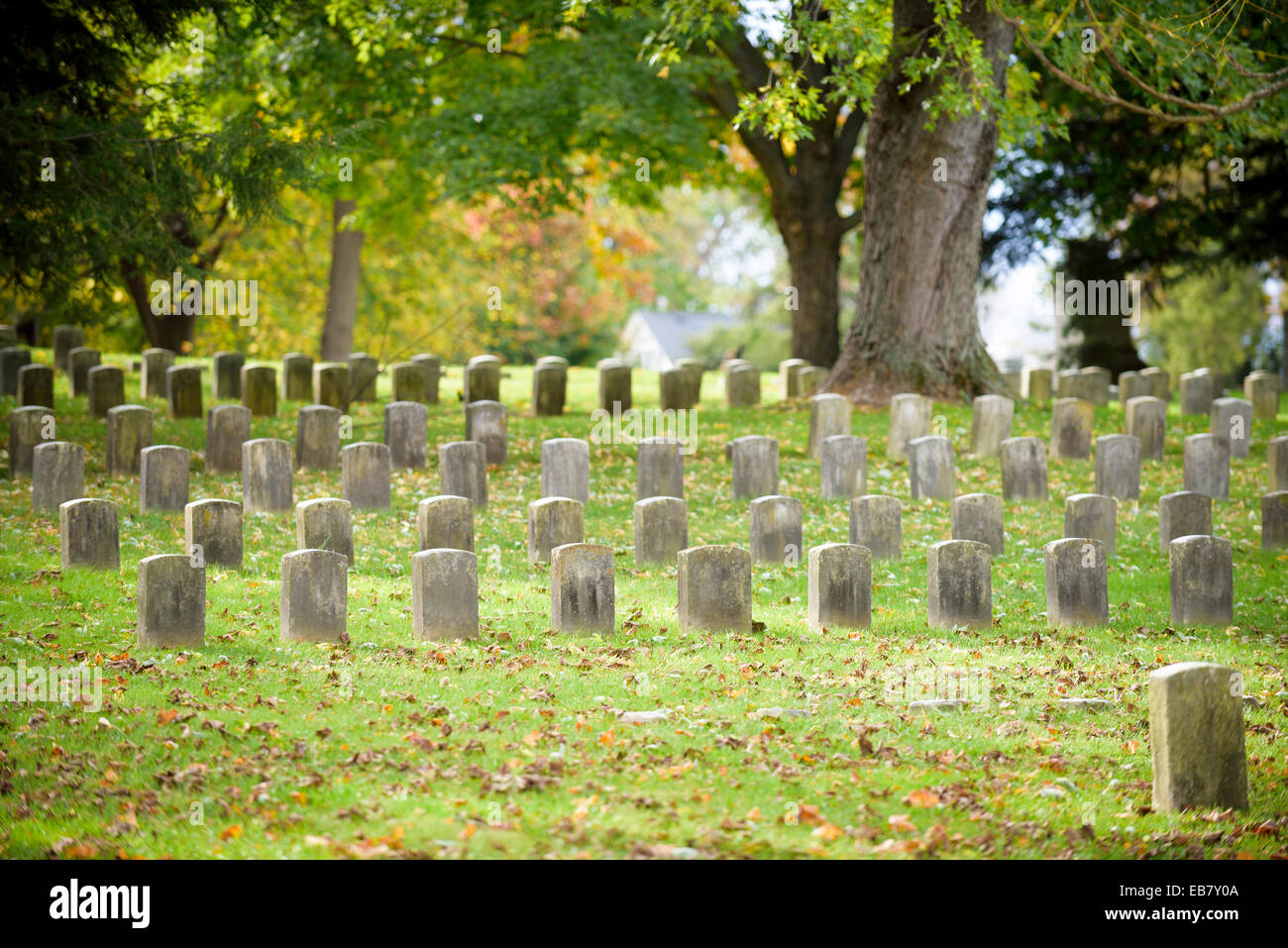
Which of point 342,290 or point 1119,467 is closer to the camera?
point 1119,467

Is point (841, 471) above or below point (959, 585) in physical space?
above

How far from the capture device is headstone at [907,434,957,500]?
13.0m

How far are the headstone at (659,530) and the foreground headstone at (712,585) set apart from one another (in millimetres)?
1951

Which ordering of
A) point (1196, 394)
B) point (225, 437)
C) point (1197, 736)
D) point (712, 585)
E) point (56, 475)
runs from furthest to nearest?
point (1196, 394) → point (225, 437) → point (56, 475) → point (712, 585) → point (1197, 736)

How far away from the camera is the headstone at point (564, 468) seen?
12.5 m

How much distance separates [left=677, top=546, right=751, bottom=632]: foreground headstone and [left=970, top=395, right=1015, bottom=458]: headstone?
7282 mm

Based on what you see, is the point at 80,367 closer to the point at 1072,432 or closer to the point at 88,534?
the point at 88,534

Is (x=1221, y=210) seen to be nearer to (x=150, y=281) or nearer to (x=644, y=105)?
(x=644, y=105)

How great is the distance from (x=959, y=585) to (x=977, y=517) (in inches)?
78.4

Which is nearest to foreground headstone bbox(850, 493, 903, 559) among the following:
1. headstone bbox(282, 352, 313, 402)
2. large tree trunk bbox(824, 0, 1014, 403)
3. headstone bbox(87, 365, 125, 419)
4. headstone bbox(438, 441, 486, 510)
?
headstone bbox(438, 441, 486, 510)

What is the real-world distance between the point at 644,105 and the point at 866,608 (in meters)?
12.2

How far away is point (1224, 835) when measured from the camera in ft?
18.5

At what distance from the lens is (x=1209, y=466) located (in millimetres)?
13312

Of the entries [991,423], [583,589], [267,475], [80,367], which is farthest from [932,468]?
[80,367]
